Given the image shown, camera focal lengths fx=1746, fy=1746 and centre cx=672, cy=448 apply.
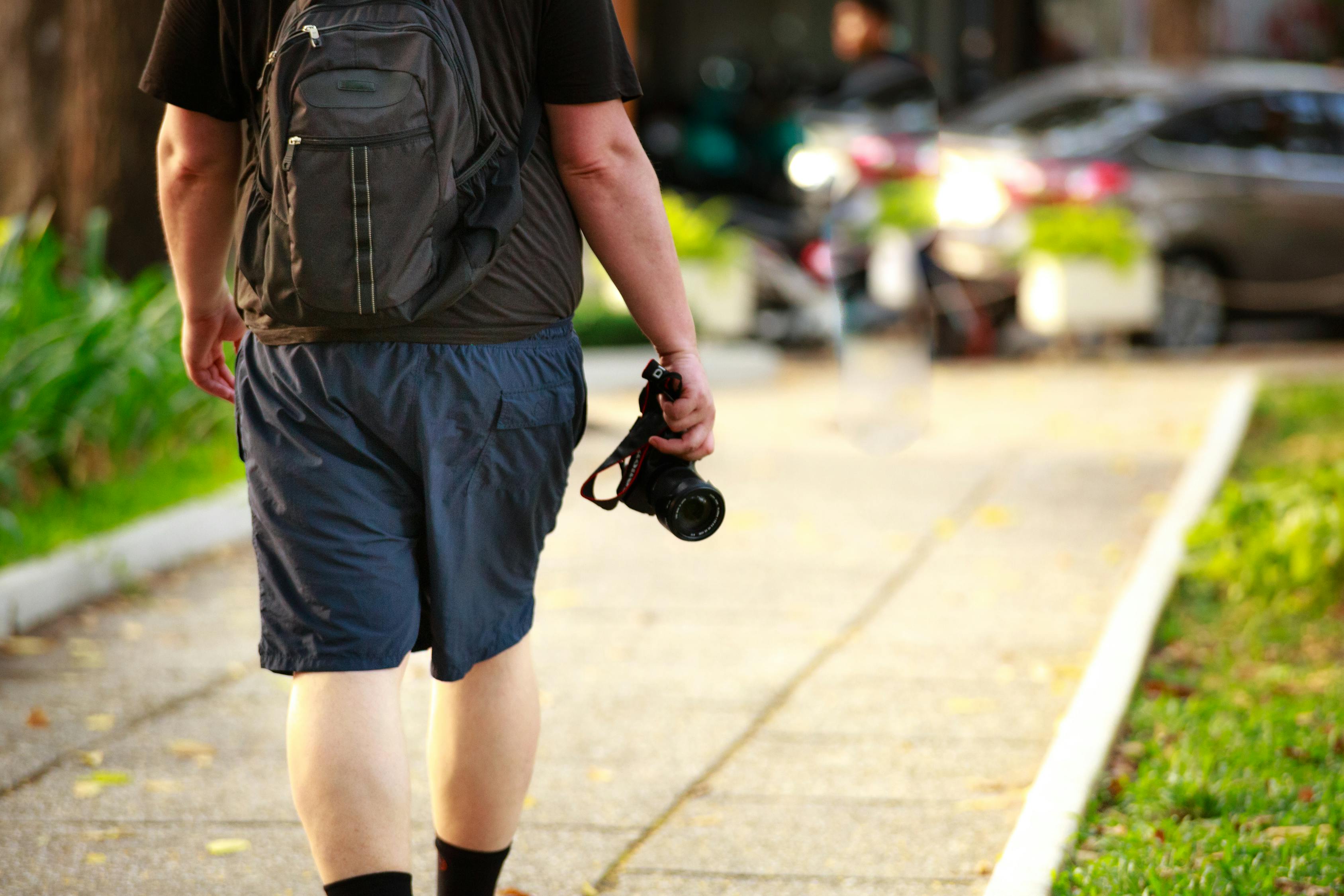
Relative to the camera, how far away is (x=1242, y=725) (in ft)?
12.9

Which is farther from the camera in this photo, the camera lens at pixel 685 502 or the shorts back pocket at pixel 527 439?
the camera lens at pixel 685 502

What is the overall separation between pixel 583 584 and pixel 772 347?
668 centimetres

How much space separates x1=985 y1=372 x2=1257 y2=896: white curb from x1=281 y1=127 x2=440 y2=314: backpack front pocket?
4.83 ft

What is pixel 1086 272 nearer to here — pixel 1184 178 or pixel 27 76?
pixel 1184 178

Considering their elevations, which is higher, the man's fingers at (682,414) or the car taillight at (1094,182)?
the man's fingers at (682,414)

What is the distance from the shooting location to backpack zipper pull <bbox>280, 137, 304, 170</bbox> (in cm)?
213

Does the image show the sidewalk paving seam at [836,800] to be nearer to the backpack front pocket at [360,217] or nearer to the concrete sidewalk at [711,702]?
the concrete sidewalk at [711,702]

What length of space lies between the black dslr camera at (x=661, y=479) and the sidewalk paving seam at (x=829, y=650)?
3.39ft

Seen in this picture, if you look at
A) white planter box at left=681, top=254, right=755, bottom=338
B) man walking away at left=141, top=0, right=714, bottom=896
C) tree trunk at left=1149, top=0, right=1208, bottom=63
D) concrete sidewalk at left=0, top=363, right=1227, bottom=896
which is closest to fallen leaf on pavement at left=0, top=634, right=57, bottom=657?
concrete sidewalk at left=0, top=363, right=1227, bottom=896

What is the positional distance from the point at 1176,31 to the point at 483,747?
1375cm

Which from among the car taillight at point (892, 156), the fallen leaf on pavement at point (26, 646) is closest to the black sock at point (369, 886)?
the fallen leaf on pavement at point (26, 646)

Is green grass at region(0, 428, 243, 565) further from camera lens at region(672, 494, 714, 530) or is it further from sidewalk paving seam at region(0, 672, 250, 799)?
camera lens at region(672, 494, 714, 530)

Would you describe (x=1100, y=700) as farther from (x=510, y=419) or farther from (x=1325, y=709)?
(x=510, y=419)

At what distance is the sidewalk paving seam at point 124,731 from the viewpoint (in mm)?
3787
